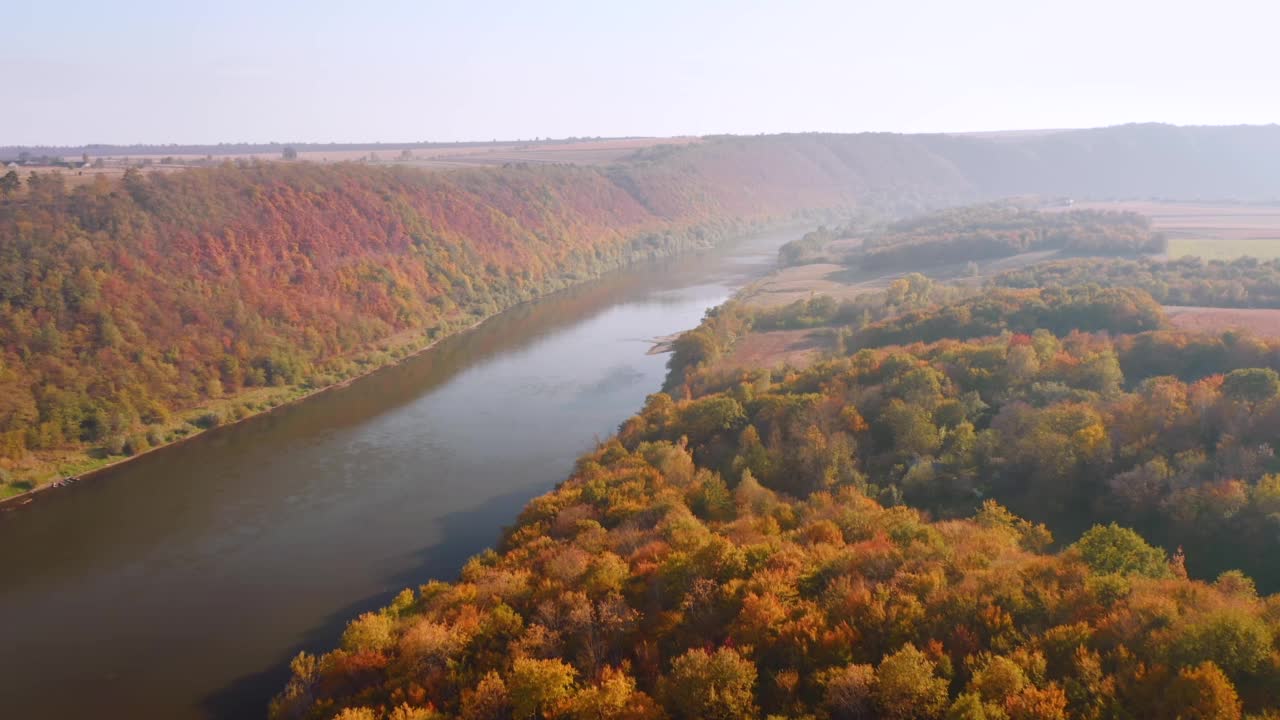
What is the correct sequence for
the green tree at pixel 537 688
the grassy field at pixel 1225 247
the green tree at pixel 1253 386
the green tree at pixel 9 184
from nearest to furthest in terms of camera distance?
1. the green tree at pixel 537 688
2. the green tree at pixel 1253 386
3. the green tree at pixel 9 184
4. the grassy field at pixel 1225 247

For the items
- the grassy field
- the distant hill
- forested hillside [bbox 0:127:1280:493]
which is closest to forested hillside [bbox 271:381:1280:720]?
forested hillside [bbox 0:127:1280:493]

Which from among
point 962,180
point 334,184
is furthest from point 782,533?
point 962,180

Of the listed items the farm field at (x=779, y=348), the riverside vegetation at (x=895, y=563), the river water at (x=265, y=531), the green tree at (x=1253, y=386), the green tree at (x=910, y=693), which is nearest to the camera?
the green tree at (x=910, y=693)

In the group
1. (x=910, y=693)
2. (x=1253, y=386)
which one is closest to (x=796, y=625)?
(x=910, y=693)

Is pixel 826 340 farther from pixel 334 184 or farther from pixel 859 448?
pixel 334 184

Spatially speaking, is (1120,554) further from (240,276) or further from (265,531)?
(240,276)

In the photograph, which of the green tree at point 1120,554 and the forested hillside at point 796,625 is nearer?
the forested hillside at point 796,625

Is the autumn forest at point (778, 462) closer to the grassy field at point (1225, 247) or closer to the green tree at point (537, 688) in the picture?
the green tree at point (537, 688)

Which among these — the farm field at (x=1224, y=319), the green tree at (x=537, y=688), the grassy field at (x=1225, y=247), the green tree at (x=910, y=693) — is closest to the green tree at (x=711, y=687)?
the green tree at (x=537, y=688)
